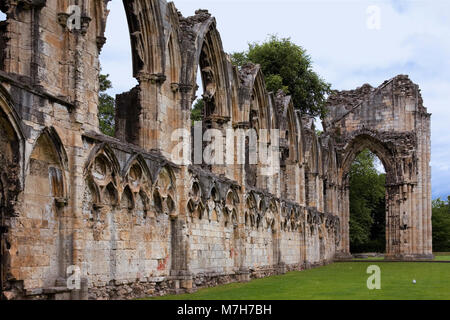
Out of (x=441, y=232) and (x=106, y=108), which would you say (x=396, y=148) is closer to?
(x=106, y=108)

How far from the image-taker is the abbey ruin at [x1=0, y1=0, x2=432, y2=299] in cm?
952

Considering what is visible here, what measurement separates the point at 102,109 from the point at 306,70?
12.7 meters

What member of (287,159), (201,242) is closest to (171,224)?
(201,242)

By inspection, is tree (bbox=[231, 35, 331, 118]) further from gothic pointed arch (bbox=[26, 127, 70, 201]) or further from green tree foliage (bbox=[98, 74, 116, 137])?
gothic pointed arch (bbox=[26, 127, 70, 201])

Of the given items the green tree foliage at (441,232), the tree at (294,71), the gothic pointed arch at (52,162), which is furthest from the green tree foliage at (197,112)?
the green tree foliage at (441,232)

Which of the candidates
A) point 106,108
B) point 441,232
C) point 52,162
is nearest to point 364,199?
point 441,232

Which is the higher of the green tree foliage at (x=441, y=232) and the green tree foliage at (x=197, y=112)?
the green tree foliage at (x=197, y=112)

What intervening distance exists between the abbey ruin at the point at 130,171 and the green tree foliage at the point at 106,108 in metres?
10.8

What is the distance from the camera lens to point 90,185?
11055 mm

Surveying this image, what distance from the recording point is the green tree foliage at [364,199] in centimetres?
5066

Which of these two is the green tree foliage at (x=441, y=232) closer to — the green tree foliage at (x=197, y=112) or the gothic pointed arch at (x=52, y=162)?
the green tree foliage at (x=197, y=112)

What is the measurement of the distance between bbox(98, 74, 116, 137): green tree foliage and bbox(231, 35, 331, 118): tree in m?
8.81

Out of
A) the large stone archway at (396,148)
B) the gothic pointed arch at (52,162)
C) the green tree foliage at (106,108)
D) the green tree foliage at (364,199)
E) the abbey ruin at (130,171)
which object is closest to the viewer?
the abbey ruin at (130,171)

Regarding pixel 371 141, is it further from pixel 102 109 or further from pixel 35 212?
pixel 35 212
